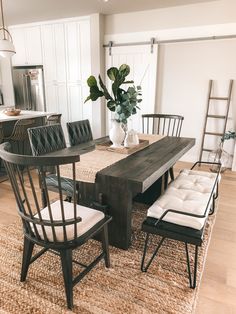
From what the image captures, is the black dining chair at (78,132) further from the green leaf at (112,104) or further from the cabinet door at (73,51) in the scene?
the cabinet door at (73,51)

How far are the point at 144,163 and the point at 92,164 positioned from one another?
40 cm

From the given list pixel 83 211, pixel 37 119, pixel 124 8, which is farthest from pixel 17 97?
pixel 83 211

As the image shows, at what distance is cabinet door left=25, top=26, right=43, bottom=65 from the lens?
17.0 ft

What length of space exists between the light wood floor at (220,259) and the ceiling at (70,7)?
2929 mm

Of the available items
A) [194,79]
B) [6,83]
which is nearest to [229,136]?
[194,79]

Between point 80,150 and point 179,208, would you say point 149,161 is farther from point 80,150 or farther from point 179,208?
point 80,150

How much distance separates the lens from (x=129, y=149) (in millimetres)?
2189

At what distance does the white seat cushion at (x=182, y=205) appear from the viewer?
5.07ft

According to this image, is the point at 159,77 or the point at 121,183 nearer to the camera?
the point at 121,183

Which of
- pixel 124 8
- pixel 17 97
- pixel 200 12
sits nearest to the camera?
pixel 200 12

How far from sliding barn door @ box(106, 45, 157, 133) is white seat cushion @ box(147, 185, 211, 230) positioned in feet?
9.10

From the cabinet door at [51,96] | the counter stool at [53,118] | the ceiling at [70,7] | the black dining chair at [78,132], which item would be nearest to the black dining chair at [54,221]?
the black dining chair at [78,132]

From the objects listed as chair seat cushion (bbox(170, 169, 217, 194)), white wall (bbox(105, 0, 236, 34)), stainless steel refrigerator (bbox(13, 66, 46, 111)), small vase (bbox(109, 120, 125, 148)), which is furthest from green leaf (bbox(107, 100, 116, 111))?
stainless steel refrigerator (bbox(13, 66, 46, 111))

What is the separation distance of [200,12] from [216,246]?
3453 mm
